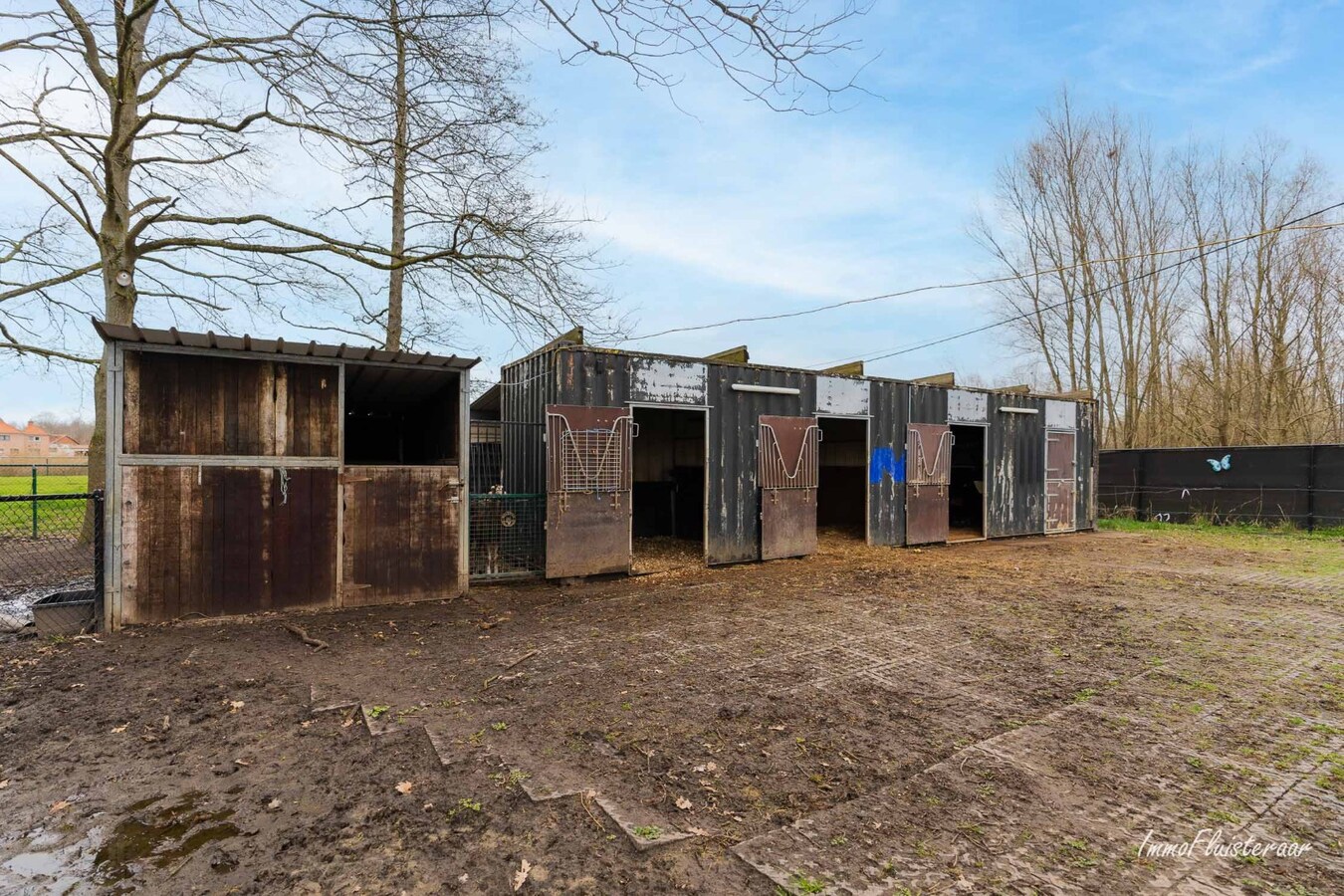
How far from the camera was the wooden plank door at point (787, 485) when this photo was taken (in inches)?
348

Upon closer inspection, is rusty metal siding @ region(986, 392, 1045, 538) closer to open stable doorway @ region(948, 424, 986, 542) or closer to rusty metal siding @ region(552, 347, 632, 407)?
open stable doorway @ region(948, 424, 986, 542)

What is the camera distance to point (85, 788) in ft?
8.95

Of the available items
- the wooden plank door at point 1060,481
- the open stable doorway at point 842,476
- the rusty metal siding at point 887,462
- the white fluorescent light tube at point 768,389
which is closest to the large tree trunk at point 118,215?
the white fluorescent light tube at point 768,389

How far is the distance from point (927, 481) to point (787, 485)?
124 inches

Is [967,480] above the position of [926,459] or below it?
below

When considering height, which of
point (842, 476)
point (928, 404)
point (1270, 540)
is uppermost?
point (928, 404)

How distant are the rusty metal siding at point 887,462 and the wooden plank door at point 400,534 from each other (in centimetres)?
656

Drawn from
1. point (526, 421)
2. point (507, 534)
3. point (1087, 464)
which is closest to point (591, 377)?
point (526, 421)

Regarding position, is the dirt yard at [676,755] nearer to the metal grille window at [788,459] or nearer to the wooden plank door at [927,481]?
the metal grille window at [788,459]

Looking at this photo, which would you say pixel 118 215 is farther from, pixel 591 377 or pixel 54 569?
pixel 591 377

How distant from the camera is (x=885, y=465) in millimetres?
10211

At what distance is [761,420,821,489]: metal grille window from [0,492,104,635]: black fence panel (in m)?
7.04

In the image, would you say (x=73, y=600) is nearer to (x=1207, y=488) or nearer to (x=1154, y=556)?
(x=1154, y=556)

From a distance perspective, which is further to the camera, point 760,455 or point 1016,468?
point 1016,468
